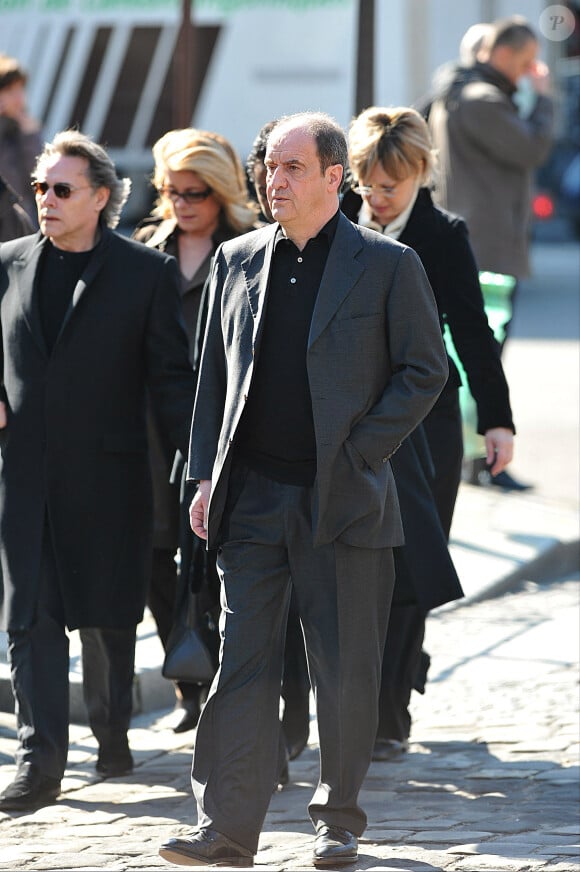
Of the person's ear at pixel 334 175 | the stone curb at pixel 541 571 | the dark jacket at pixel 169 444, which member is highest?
the person's ear at pixel 334 175

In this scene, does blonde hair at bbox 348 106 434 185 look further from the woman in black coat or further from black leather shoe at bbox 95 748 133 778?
black leather shoe at bbox 95 748 133 778

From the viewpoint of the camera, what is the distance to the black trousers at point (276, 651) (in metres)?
4.77

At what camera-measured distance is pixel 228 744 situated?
188 inches

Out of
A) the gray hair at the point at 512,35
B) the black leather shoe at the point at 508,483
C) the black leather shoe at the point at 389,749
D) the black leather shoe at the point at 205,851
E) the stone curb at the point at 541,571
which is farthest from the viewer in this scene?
the black leather shoe at the point at 508,483

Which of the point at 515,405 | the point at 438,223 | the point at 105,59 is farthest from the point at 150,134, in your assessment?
the point at 438,223

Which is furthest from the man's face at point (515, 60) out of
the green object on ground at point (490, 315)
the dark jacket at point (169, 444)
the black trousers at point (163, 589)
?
the black trousers at point (163, 589)

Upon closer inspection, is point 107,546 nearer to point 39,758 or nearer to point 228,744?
point 39,758

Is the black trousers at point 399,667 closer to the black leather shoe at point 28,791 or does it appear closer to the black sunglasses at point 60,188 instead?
the black leather shoe at point 28,791

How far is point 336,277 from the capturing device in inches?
185

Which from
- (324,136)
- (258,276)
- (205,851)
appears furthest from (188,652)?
(324,136)

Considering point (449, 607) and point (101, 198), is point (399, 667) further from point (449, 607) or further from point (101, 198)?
point (449, 607)

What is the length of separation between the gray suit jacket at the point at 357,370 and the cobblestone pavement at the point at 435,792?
2.87ft

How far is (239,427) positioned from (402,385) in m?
0.43

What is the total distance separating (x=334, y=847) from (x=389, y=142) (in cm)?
222
